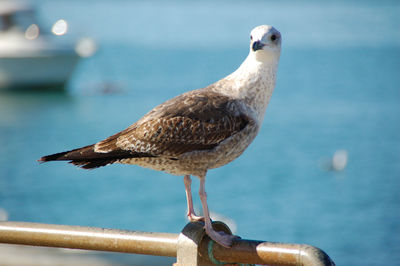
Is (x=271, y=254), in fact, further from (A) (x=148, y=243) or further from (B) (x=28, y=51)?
(B) (x=28, y=51)

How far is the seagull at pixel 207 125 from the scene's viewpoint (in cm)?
382

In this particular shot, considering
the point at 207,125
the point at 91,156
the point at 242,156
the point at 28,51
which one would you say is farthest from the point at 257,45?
the point at 28,51

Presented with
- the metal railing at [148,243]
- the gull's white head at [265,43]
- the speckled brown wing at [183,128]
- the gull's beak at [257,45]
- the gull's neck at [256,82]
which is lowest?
the metal railing at [148,243]

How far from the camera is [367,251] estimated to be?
16.7 metres

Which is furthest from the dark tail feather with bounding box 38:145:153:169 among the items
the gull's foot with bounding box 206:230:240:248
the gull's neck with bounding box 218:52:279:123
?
the gull's foot with bounding box 206:230:240:248

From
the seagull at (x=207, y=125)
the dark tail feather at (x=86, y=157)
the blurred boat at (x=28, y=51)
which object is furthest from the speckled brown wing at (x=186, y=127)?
the blurred boat at (x=28, y=51)

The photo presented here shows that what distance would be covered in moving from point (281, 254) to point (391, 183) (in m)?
20.5

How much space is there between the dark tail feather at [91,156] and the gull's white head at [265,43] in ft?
2.87

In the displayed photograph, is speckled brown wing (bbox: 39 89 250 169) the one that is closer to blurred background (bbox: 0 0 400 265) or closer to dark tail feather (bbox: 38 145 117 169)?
dark tail feather (bbox: 38 145 117 169)

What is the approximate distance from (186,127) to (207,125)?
0.13 m

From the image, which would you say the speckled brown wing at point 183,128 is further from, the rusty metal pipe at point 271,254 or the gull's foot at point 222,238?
the rusty metal pipe at point 271,254

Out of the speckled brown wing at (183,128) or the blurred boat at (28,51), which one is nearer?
the speckled brown wing at (183,128)

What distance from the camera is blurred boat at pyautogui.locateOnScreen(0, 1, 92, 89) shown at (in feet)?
110

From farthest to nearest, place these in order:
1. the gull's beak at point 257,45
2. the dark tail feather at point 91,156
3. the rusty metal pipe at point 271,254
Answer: the gull's beak at point 257,45 → the dark tail feather at point 91,156 → the rusty metal pipe at point 271,254
